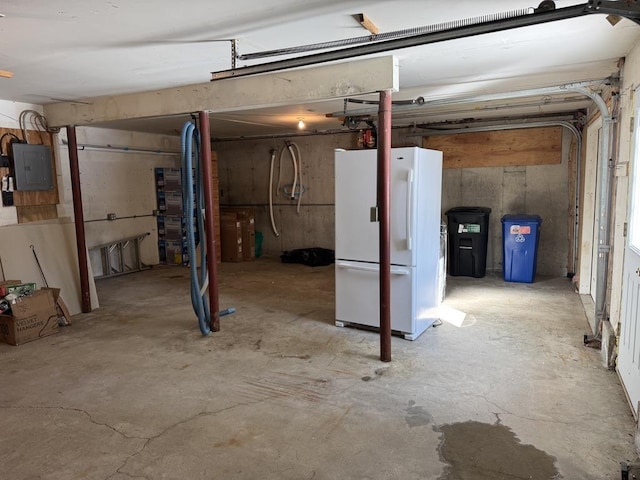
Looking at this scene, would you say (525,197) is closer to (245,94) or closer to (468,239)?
(468,239)

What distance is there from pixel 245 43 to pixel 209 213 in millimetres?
1811

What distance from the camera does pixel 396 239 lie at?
13.4ft

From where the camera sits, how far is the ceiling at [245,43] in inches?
94.7

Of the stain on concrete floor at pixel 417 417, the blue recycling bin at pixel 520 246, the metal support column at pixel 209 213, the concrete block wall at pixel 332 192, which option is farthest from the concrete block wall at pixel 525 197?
the stain on concrete floor at pixel 417 417

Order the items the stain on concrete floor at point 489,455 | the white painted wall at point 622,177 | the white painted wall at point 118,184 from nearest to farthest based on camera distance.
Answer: the stain on concrete floor at point 489,455, the white painted wall at point 622,177, the white painted wall at point 118,184

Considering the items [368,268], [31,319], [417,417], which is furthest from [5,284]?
[417,417]

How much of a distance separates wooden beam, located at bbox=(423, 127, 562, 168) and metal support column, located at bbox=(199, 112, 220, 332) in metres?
4.15

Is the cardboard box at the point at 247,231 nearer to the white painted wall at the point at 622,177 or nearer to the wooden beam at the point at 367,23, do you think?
the wooden beam at the point at 367,23

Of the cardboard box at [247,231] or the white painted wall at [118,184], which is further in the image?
the cardboard box at [247,231]

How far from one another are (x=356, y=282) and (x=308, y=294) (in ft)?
5.17

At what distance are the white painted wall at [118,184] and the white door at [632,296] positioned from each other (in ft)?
21.5

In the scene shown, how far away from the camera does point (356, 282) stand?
439cm

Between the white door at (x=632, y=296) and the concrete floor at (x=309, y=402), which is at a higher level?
the white door at (x=632, y=296)

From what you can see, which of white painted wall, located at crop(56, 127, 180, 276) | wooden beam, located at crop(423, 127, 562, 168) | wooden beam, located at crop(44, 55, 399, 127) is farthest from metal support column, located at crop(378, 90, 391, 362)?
white painted wall, located at crop(56, 127, 180, 276)
